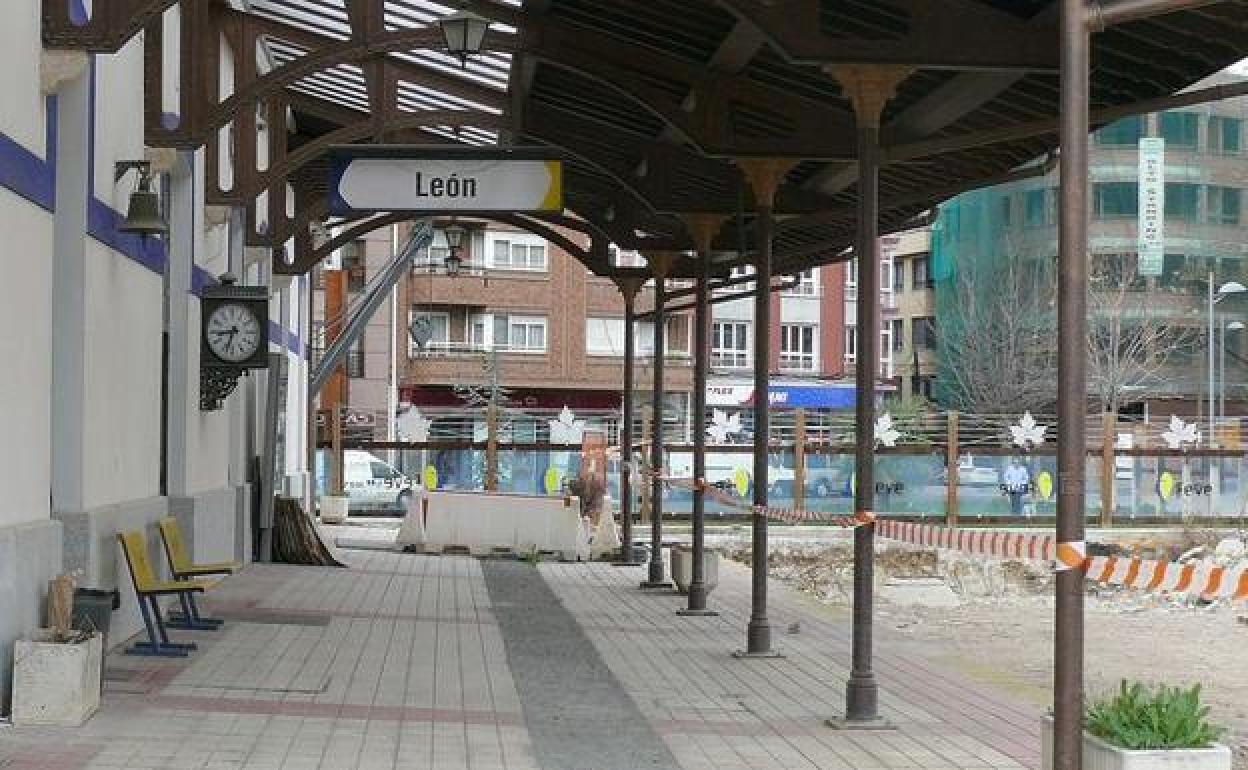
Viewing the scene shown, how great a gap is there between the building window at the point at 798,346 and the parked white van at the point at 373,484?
2571 cm

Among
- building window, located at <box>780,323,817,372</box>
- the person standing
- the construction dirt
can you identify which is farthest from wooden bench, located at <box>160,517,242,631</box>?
building window, located at <box>780,323,817,372</box>

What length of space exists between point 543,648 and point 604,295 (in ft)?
136

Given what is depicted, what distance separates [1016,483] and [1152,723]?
29822 millimetres

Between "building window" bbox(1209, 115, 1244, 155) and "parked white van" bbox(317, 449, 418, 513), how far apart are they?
3429 centimetres

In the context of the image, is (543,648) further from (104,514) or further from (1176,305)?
(1176,305)

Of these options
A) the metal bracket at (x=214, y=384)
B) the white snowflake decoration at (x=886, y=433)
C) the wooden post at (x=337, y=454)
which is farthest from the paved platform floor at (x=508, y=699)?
the white snowflake decoration at (x=886, y=433)

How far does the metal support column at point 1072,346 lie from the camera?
18.2 ft

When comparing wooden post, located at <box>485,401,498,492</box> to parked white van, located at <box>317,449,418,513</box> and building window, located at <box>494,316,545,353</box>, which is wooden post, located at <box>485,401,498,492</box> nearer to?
parked white van, located at <box>317,449,418,513</box>

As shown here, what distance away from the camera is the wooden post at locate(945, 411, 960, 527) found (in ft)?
112

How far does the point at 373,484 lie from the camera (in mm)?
34781

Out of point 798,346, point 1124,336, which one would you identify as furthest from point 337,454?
point 798,346

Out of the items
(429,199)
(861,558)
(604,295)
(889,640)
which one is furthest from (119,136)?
(604,295)

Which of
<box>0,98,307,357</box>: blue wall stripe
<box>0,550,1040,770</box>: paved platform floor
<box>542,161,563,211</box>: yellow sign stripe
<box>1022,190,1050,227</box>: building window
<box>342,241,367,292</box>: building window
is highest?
<box>1022,190,1050,227</box>: building window

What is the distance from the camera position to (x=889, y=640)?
1516 centimetres
